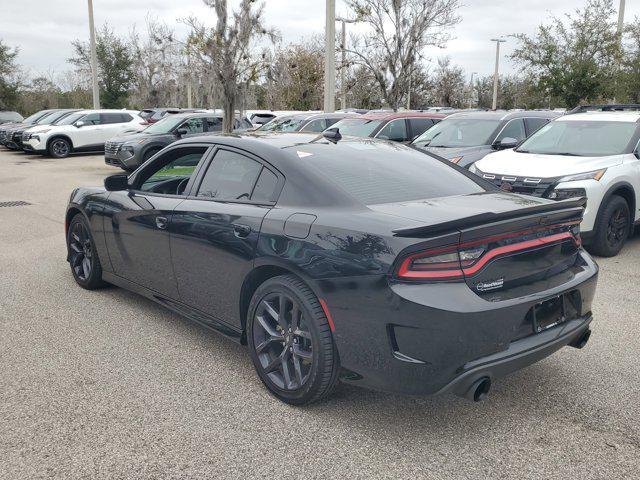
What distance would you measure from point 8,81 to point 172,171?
137ft

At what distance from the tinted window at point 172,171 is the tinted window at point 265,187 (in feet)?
2.43

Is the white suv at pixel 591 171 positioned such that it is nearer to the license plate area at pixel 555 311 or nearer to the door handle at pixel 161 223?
the license plate area at pixel 555 311

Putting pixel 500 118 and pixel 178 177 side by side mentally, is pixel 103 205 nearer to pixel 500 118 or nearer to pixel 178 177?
pixel 178 177

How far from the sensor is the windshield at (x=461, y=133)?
10352 millimetres

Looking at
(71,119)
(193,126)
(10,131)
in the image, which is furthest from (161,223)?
(10,131)

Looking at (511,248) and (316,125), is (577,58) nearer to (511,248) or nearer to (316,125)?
(316,125)

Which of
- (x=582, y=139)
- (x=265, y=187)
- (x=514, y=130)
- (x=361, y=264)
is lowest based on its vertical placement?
(x=361, y=264)

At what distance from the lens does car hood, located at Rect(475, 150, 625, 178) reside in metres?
6.88

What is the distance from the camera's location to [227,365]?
3975mm

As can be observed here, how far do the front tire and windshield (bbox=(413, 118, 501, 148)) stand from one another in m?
7.57

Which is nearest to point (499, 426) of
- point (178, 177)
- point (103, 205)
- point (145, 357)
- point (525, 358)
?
point (525, 358)

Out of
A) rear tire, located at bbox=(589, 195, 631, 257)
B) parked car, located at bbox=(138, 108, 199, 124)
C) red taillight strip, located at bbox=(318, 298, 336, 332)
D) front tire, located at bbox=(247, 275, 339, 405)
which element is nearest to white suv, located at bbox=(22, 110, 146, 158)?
parked car, located at bbox=(138, 108, 199, 124)

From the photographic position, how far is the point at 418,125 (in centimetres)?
1268

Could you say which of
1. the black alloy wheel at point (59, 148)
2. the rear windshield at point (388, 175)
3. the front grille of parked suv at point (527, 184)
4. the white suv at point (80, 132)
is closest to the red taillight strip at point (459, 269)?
the rear windshield at point (388, 175)
